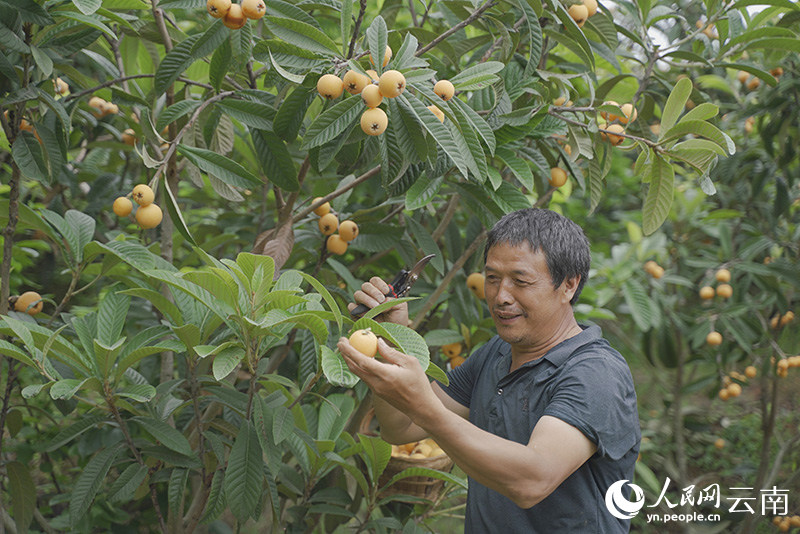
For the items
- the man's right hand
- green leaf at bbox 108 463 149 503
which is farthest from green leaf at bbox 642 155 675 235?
green leaf at bbox 108 463 149 503

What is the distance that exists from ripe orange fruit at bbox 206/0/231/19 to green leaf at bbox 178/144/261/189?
31cm

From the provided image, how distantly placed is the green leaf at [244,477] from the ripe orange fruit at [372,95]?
85 cm

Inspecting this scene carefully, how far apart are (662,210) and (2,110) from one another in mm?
1708

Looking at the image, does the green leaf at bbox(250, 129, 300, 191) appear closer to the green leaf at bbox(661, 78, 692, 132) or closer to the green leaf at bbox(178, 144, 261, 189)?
the green leaf at bbox(178, 144, 261, 189)

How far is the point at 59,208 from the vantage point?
2.54 m

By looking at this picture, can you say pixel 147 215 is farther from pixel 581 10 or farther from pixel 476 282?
pixel 581 10

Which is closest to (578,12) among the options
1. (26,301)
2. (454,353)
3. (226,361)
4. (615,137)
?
(615,137)

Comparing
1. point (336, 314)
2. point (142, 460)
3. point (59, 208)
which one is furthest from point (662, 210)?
point (59, 208)

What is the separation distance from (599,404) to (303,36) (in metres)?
1.00

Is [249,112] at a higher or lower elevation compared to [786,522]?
higher

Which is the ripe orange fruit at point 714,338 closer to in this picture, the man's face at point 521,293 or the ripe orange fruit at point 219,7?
the man's face at point 521,293

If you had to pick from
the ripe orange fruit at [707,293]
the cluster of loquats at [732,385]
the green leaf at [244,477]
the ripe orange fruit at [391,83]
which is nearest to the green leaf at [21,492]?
the green leaf at [244,477]

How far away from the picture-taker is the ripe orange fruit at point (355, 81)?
1.45 metres

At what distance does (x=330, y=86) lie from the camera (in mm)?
1488
